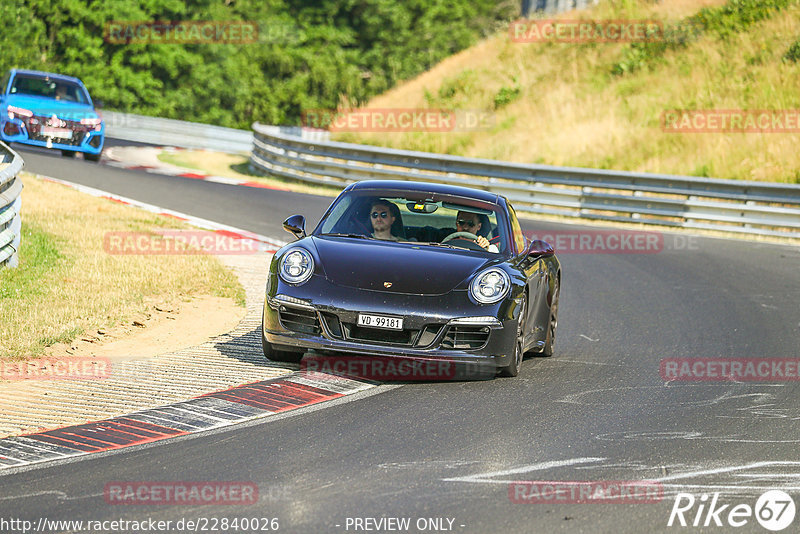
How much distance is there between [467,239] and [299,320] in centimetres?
172

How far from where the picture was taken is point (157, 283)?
1223 centimetres

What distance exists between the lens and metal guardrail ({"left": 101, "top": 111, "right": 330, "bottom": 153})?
43312mm

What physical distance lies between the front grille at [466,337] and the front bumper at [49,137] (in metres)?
19.0

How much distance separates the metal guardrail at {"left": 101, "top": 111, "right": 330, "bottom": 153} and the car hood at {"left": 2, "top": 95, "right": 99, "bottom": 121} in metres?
17.1

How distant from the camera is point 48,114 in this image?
82.1 ft

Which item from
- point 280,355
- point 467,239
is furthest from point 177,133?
point 280,355

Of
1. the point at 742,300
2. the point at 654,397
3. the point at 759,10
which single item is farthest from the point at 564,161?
the point at 654,397
